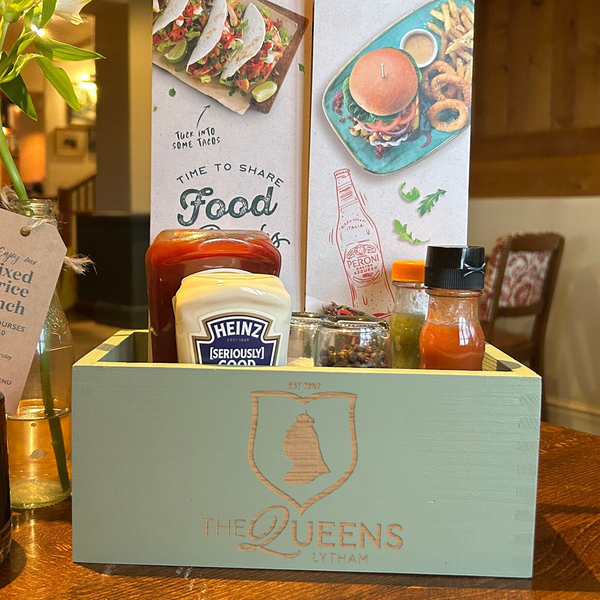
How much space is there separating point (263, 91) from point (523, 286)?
8.86 ft

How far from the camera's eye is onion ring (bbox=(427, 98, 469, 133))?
2.87 ft

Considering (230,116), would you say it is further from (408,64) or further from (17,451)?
(17,451)

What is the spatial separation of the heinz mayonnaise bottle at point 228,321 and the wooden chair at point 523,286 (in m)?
2.62

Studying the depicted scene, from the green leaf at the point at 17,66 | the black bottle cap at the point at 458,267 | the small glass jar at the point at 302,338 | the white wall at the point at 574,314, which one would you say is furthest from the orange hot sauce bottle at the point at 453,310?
the white wall at the point at 574,314

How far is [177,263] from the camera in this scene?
28.5 inches

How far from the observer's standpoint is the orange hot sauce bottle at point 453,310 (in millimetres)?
649

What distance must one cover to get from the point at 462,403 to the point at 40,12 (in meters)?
0.61

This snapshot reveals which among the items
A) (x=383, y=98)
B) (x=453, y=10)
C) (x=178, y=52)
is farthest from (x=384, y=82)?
(x=178, y=52)

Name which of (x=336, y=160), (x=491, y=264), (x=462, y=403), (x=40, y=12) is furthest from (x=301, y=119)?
(x=491, y=264)

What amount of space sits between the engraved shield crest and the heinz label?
0.06 meters

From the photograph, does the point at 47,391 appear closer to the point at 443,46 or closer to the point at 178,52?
the point at 178,52

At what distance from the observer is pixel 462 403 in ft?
1.91

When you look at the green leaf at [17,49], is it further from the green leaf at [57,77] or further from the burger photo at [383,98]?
the burger photo at [383,98]

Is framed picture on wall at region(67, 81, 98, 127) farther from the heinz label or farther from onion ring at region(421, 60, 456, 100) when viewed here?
the heinz label
